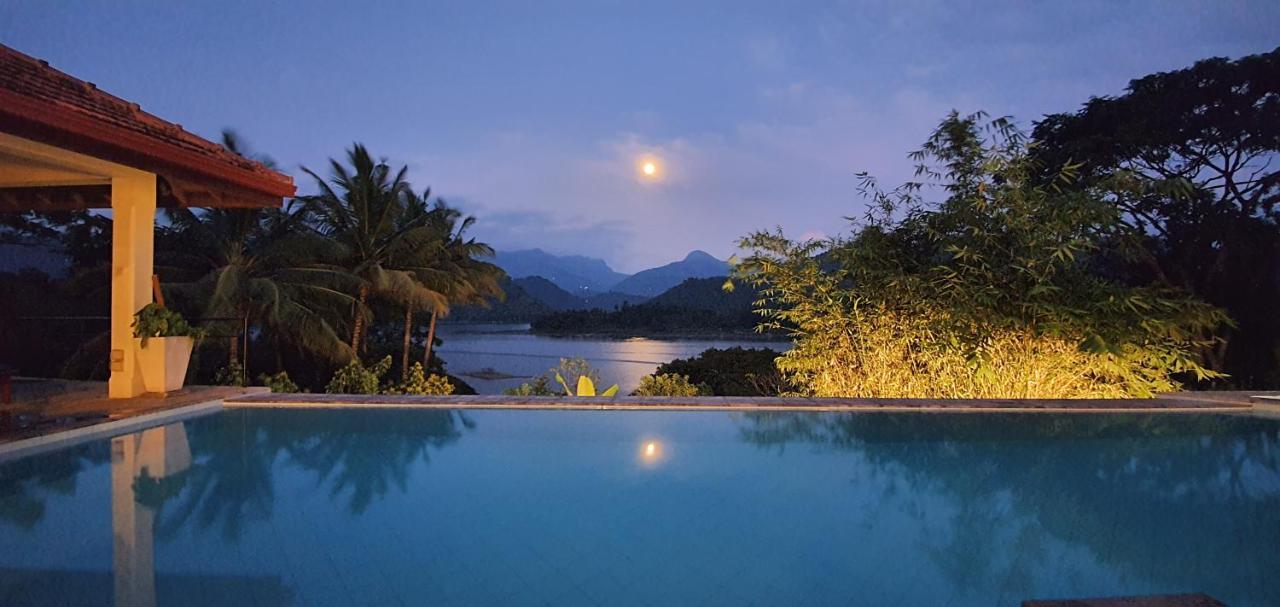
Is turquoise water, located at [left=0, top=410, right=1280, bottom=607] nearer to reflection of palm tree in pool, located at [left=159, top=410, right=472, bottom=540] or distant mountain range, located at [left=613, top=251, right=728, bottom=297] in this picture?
reflection of palm tree in pool, located at [left=159, top=410, right=472, bottom=540]

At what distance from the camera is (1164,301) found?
6.45 meters

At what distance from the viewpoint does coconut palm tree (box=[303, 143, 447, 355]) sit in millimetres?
13148

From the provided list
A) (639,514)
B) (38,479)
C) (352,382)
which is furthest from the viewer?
(352,382)

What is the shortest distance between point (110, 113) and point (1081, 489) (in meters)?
7.08

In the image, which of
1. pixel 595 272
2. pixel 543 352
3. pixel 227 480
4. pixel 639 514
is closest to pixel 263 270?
pixel 227 480

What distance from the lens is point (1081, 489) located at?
3.84 metres

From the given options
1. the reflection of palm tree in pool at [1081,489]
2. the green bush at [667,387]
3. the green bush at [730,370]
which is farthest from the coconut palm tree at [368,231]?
the reflection of palm tree in pool at [1081,489]

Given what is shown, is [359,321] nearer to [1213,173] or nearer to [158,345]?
[158,345]

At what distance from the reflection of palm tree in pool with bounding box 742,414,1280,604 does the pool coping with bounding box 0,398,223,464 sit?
439cm

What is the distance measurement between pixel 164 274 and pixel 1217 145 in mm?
18897

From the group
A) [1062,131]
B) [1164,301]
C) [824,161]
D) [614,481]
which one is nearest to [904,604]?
[614,481]

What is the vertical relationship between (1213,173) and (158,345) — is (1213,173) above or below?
above

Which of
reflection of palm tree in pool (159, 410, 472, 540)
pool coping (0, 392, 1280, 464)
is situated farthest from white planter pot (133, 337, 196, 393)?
reflection of palm tree in pool (159, 410, 472, 540)

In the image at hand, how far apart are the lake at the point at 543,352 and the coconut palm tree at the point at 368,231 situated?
12.7ft
